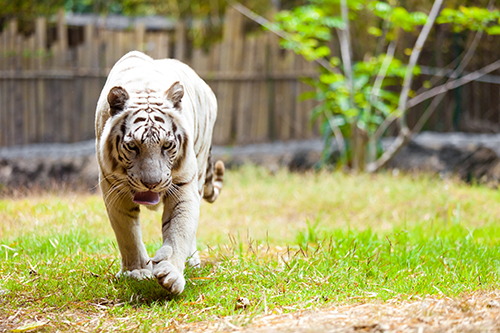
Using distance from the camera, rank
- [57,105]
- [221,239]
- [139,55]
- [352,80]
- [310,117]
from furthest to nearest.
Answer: [310,117]
[57,105]
[352,80]
[221,239]
[139,55]

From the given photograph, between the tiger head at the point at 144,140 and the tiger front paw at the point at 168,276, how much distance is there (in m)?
0.35

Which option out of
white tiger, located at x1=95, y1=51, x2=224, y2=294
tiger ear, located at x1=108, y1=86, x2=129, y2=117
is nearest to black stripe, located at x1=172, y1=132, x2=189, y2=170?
white tiger, located at x1=95, y1=51, x2=224, y2=294

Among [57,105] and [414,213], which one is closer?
[414,213]

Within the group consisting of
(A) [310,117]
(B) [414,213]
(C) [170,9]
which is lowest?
(B) [414,213]

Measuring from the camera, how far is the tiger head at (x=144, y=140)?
9.20 ft

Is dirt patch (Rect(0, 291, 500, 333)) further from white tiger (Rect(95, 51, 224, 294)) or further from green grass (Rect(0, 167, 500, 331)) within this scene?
white tiger (Rect(95, 51, 224, 294))

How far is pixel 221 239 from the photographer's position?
4.92m

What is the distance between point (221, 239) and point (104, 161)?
7.08ft

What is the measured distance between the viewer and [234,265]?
3498mm

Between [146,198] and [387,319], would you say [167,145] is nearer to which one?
[146,198]

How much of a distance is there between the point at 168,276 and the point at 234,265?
775 mm

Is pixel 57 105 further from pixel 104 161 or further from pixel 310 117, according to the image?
pixel 104 161

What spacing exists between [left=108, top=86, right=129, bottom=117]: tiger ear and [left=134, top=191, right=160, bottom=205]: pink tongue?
476 millimetres

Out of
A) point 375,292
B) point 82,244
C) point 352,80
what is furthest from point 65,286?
point 352,80
